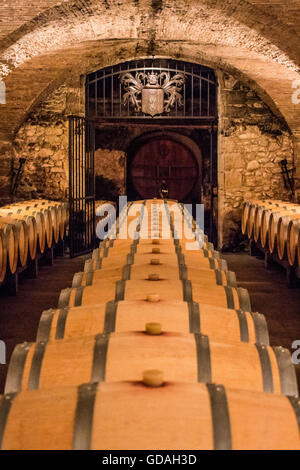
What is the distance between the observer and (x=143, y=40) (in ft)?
25.8

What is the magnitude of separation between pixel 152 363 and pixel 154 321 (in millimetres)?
480

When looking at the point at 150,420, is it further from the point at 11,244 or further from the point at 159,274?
the point at 11,244

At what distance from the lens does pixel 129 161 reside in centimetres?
1312

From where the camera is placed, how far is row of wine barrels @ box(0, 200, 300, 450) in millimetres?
1454

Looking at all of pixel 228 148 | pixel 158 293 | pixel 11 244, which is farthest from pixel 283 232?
pixel 158 293

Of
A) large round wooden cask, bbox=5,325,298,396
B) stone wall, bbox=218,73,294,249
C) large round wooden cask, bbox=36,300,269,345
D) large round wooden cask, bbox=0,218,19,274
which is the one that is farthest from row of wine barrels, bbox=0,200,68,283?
large round wooden cask, bbox=5,325,298,396

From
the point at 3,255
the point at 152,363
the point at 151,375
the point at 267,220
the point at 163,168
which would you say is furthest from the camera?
the point at 163,168

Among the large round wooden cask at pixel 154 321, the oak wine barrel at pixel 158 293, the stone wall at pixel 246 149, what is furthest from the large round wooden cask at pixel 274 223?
the large round wooden cask at pixel 154 321

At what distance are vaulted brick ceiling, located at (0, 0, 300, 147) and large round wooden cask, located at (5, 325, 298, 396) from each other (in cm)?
425

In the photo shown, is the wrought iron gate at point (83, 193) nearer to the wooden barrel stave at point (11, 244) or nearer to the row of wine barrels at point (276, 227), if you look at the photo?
the row of wine barrels at point (276, 227)

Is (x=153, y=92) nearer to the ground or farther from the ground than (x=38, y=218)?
farther from the ground
